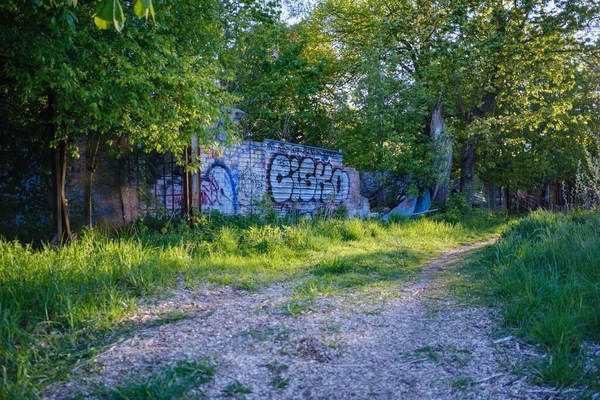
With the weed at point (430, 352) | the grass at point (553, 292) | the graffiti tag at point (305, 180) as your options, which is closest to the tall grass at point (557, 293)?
the grass at point (553, 292)

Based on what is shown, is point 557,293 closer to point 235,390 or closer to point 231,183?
point 235,390

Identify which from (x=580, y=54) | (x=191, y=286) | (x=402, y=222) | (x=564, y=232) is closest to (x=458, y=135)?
(x=580, y=54)

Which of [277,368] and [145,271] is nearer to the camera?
[277,368]

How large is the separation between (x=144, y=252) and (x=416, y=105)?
10985mm

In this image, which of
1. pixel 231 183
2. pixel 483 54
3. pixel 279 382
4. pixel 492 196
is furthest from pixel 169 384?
pixel 492 196

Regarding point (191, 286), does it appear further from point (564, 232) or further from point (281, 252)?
point (564, 232)

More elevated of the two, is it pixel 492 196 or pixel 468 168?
pixel 468 168

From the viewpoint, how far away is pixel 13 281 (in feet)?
14.4

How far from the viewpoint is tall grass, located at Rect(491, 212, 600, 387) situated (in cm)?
334

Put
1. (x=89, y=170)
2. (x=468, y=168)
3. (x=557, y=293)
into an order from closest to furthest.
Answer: (x=557, y=293) → (x=89, y=170) → (x=468, y=168)

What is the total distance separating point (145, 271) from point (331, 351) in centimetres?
250

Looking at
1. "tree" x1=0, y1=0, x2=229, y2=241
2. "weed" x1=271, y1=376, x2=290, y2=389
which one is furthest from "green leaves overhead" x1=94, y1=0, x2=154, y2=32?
"tree" x1=0, y1=0, x2=229, y2=241

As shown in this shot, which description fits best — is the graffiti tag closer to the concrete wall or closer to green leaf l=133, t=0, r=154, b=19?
the concrete wall

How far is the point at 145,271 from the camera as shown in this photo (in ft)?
17.1
